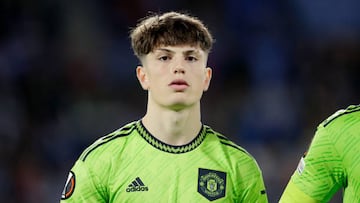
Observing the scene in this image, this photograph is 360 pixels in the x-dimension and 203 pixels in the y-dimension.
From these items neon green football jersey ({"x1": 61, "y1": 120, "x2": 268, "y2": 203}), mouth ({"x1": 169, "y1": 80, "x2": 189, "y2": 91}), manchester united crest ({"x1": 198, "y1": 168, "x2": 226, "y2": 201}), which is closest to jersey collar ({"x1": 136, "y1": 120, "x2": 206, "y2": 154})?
neon green football jersey ({"x1": 61, "y1": 120, "x2": 268, "y2": 203})

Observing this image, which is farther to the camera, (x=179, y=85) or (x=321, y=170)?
(x=179, y=85)

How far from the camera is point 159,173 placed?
4770 mm

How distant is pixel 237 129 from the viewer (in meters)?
7.97

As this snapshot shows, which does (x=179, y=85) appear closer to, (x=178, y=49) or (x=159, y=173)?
(x=178, y=49)

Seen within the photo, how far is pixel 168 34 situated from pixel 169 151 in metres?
0.59

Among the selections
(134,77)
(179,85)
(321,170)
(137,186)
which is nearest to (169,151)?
(137,186)

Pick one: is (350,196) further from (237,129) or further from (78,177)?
(237,129)

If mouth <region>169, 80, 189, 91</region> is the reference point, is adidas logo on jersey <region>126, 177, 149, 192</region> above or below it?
below

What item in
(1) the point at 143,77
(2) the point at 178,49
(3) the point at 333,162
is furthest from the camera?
(1) the point at 143,77

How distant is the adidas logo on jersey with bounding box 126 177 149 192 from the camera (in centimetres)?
471

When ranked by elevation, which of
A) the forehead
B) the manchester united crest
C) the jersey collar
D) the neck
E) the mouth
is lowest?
the manchester united crest

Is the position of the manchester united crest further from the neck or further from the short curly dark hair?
the short curly dark hair

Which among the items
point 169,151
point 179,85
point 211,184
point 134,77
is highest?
point 134,77

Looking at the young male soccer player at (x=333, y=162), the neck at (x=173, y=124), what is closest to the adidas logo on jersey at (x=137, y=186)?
the neck at (x=173, y=124)
